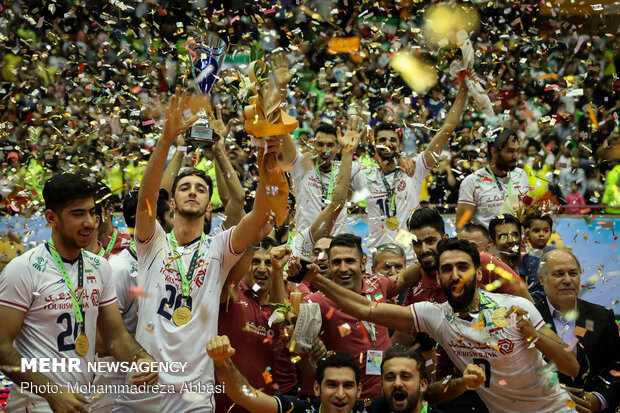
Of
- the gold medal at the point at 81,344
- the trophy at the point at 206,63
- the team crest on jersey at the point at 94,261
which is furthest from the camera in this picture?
the trophy at the point at 206,63

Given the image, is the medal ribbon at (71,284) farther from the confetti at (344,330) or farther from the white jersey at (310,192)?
the white jersey at (310,192)

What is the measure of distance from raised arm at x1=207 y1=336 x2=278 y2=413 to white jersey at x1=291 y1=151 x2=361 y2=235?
2.87m

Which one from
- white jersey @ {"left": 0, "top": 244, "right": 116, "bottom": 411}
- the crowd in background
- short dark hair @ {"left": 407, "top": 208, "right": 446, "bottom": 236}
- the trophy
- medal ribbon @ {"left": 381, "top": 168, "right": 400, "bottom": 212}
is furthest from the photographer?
the crowd in background

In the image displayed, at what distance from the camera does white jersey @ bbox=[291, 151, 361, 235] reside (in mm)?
6879

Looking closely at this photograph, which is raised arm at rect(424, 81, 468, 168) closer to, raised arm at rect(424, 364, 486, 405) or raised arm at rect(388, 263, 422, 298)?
raised arm at rect(388, 263, 422, 298)

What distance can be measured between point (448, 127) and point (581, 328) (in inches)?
90.6

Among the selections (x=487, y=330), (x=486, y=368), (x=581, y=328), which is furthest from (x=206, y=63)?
(x=581, y=328)

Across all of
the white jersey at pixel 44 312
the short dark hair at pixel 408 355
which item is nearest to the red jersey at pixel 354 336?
the short dark hair at pixel 408 355

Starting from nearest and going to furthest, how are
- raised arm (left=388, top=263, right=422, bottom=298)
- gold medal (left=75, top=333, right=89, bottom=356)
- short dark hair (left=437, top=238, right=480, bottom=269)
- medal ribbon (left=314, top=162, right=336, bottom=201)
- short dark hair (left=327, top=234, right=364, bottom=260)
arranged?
1. gold medal (left=75, top=333, right=89, bottom=356)
2. short dark hair (left=437, top=238, right=480, bottom=269)
3. short dark hair (left=327, top=234, right=364, bottom=260)
4. raised arm (left=388, top=263, right=422, bottom=298)
5. medal ribbon (left=314, top=162, right=336, bottom=201)

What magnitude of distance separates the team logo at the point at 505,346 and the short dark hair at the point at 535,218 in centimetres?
249

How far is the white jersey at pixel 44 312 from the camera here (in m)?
3.81

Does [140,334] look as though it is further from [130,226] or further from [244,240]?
[130,226]

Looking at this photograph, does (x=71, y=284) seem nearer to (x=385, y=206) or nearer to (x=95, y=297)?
(x=95, y=297)

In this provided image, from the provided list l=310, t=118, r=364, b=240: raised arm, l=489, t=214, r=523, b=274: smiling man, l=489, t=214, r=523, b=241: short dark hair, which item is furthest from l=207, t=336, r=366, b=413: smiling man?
l=489, t=214, r=523, b=241: short dark hair
